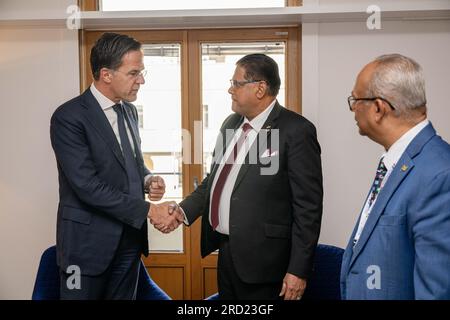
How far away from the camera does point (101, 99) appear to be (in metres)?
1.37

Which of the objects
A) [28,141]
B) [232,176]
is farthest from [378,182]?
[28,141]

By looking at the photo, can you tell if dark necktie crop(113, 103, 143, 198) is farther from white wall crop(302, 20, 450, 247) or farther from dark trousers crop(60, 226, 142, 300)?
white wall crop(302, 20, 450, 247)

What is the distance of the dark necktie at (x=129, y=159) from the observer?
1.37 metres

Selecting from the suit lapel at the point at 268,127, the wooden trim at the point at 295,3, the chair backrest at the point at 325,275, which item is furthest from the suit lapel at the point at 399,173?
the wooden trim at the point at 295,3

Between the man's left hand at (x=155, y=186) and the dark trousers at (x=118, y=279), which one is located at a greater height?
the man's left hand at (x=155, y=186)

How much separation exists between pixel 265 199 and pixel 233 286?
0.98 ft

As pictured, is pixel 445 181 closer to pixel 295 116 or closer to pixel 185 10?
pixel 295 116

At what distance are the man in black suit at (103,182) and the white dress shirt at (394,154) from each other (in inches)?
26.7

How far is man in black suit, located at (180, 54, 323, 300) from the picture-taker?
4.24ft

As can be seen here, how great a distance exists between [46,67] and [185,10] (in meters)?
0.56

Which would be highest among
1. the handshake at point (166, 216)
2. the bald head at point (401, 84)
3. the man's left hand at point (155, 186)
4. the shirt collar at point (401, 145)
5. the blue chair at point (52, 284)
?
the bald head at point (401, 84)

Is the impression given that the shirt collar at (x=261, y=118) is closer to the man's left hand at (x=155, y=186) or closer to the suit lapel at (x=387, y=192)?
the man's left hand at (x=155, y=186)

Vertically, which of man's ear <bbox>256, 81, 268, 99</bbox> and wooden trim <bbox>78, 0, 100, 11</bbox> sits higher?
wooden trim <bbox>78, 0, 100, 11</bbox>

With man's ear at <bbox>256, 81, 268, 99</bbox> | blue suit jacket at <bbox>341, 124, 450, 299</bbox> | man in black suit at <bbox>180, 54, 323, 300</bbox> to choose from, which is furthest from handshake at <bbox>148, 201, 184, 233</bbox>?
blue suit jacket at <bbox>341, 124, 450, 299</bbox>
